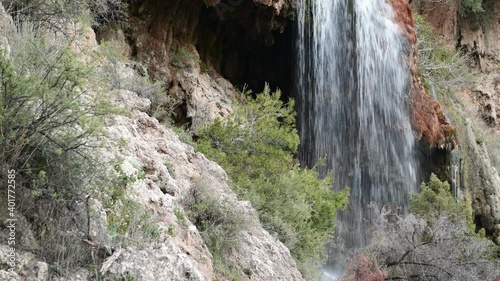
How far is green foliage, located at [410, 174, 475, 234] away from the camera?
1395cm

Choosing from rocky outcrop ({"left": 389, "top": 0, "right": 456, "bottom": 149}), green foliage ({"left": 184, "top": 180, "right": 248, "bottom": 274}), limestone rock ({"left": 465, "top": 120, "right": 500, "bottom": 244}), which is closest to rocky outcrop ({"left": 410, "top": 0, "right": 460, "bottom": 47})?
limestone rock ({"left": 465, "top": 120, "right": 500, "bottom": 244})

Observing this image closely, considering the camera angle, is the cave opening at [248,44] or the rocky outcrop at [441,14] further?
the rocky outcrop at [441,14]

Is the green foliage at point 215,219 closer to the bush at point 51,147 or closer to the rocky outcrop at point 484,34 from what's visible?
the bush at point 51,147

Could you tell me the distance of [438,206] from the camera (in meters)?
14.5

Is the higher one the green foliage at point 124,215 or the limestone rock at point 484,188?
the green foliage at point 124,215

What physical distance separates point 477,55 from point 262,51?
12.7m

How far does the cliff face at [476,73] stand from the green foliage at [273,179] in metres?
9.44

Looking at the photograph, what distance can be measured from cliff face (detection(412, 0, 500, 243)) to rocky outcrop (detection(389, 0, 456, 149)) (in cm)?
204

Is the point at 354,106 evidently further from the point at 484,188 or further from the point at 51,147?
the point at 51,147

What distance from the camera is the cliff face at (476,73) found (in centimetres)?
2058

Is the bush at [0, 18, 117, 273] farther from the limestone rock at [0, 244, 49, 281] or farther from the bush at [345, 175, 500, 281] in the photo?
the bush at [345, 175, 500, 281]

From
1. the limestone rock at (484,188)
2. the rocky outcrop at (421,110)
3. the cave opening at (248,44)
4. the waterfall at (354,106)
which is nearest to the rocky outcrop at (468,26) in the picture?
the limestone rock at (484,188)

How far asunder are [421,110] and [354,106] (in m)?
2.12

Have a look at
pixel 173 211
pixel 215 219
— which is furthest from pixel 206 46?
pixel 173 211
